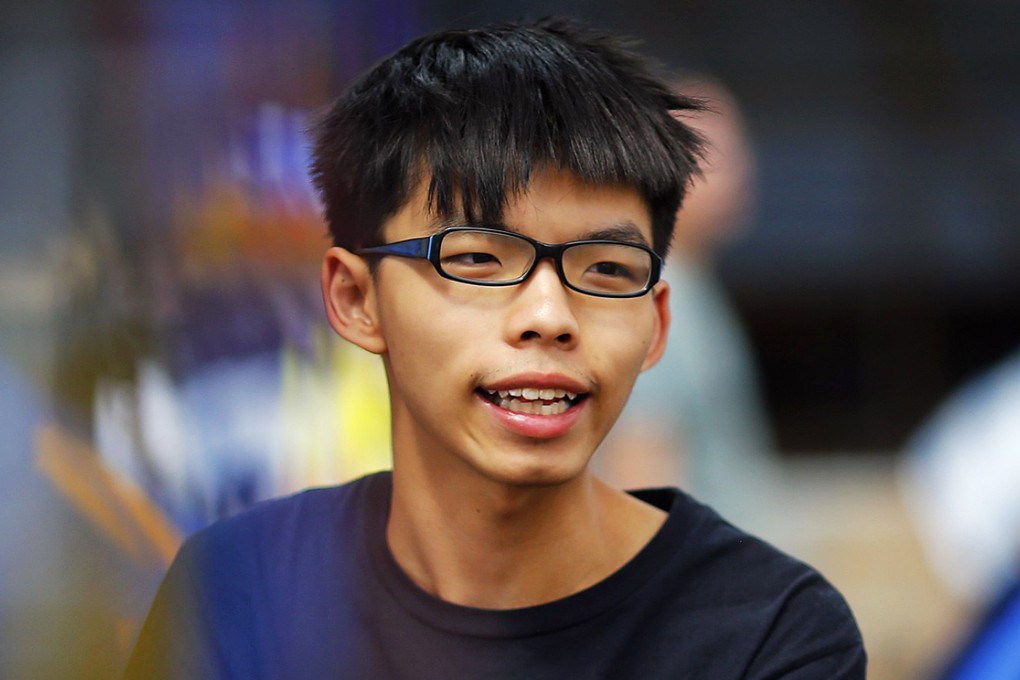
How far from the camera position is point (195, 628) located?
1414 mm

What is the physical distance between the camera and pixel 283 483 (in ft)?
5.27

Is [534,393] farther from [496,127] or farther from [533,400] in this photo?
[496,127]

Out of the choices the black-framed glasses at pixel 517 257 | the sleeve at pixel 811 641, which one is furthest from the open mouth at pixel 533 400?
the sleeve at pixel 811 641

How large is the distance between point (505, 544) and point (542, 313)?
0.31 m

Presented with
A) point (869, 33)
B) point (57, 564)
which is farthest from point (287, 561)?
point (869, 33)

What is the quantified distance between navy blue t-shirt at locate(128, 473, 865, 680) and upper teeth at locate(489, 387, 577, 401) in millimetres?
250

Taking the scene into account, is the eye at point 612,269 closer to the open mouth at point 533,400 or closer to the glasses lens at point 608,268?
the glasses lens at point 608,268

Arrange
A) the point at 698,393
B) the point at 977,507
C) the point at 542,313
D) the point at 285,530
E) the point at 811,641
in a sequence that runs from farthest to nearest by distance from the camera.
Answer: the point at 977,507
the point at 698,393
the point at 285,530
the point at 811,641
the point at 542,313

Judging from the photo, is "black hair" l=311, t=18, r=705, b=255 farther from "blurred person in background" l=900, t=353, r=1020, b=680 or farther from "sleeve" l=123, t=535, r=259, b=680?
"blurred person in background" l=900, t=353, r=1020, b=680

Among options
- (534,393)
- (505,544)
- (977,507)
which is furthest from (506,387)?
(977,507)

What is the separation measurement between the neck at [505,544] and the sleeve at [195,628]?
0.67ft

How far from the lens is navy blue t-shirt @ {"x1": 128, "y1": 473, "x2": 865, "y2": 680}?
141cm

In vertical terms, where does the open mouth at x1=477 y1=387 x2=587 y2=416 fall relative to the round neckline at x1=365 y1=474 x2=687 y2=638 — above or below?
above

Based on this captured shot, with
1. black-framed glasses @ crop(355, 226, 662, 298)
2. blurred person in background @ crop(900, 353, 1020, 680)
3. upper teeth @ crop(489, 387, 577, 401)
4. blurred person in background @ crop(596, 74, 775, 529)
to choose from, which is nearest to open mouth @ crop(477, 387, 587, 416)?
upper teeth @ crop(489, 387, 577, 401)
